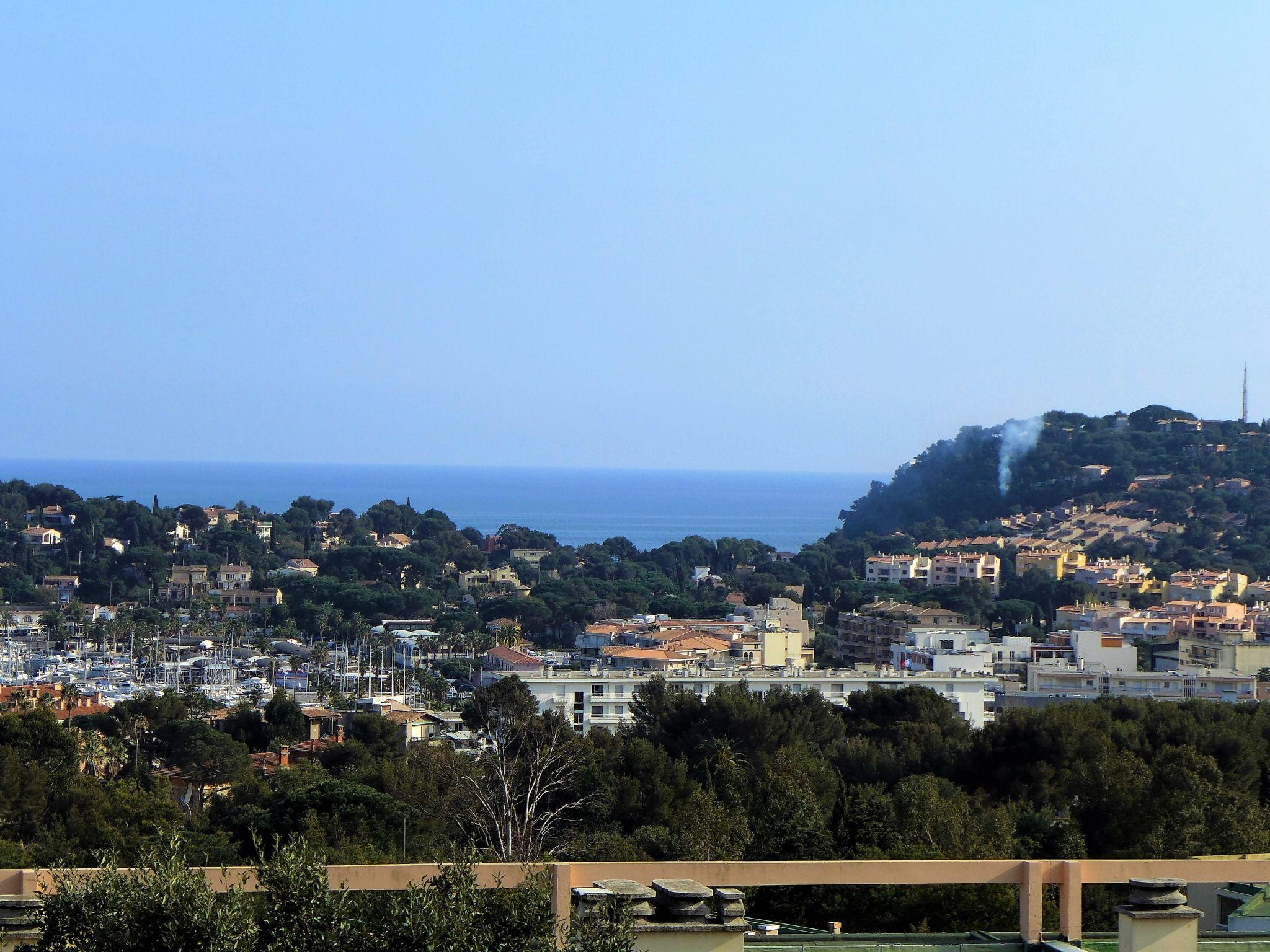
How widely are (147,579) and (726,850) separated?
67330mm

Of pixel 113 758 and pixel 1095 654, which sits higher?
pixel 1095 654

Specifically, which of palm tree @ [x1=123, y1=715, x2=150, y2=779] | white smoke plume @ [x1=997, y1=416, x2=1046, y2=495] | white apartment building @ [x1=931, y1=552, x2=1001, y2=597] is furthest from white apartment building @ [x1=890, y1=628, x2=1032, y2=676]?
white smoke plume @ [x1=997, y1=416, x2=1046, y2=495]

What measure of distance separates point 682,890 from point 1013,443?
110 meters

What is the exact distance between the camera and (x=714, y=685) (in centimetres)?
4281

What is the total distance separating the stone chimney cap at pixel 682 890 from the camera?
4059 millimetres

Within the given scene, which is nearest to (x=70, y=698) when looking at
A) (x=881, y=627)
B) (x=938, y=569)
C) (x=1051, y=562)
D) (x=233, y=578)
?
(x=881, y=627)

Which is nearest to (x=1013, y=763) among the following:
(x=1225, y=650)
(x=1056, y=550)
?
(x=1225, y=650)

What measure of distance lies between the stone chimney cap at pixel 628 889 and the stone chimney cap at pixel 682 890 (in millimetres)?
29

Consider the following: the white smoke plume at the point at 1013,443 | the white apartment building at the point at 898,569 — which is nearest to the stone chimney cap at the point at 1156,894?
the white apartment building at the point at 898,569

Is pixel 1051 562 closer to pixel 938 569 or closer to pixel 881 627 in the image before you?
pixel 938 569

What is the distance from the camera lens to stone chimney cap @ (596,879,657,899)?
4070 mm

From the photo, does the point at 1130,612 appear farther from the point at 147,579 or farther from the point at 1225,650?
the point at 147,579

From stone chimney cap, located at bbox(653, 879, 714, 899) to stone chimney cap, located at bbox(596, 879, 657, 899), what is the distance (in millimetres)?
29

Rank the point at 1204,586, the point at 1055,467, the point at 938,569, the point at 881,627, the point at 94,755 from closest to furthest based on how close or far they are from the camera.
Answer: the point at 94,755, the point at 881,627, the point at 1204,586, the point at 938,569, the point at 1055,467
